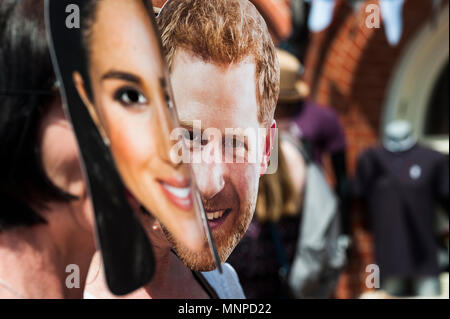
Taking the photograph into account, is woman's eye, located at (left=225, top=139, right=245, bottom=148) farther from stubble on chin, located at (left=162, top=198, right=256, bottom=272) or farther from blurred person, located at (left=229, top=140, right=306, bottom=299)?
blurred person, located at (left=229, top=140, right=306, bottom=299)

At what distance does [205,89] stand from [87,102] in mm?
187

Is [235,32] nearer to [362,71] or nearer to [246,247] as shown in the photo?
[246,247]

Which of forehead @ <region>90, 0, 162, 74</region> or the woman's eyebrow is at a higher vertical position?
forehead @ <region>90, 0, 162, 74</region>

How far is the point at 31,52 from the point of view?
1.02 metres

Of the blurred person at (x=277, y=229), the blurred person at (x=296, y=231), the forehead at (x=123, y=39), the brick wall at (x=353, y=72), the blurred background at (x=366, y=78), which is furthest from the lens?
the brick wall at (x=353, y=72)

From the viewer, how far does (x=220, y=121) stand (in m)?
0.98

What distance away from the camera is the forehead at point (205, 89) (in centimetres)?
96

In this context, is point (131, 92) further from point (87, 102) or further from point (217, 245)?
point (217, 245)

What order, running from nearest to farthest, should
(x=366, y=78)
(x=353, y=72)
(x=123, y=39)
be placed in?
1. (x=123, y=39)
2. (x=353, y=72)
3. (x=366, y=78)

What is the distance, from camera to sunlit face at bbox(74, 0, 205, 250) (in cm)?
91

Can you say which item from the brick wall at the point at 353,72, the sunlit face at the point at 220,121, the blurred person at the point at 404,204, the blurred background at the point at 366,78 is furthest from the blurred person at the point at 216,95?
the brick wall at the point at 353,72

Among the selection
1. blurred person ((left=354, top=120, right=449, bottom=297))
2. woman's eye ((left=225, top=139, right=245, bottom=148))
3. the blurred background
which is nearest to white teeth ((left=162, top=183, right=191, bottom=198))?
woman's eye ((left=225, top=139, right=245, bottom=148))

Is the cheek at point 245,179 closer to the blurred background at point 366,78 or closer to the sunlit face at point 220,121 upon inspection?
the sunlit face at point 220,121

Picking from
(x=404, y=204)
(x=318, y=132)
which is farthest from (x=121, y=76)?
(x=404, y=204)
